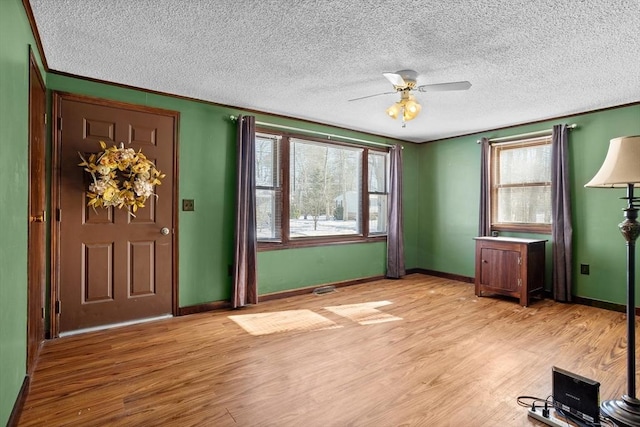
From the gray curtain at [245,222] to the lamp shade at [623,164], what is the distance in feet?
10.7

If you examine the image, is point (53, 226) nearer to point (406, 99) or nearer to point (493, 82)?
point (406, 99)

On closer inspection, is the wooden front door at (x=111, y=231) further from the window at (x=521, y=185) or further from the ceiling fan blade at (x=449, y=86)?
the window at (x=521, y=185)

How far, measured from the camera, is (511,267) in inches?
173

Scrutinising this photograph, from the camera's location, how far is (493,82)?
132 inches

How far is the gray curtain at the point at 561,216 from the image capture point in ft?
14.2

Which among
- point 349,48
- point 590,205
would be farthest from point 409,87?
point 590,205

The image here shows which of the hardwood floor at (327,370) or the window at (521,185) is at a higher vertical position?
the window at (521,185)

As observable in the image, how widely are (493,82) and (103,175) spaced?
3.73 metres

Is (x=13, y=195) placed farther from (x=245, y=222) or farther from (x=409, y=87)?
(x=409, y=87)

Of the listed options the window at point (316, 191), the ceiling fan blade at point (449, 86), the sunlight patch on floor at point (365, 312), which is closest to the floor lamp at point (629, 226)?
the ceiling fan blade at point (449, 86)

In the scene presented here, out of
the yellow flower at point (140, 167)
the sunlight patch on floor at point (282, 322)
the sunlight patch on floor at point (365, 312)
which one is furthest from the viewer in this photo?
the sunlight patch on floor at point (365, 312)

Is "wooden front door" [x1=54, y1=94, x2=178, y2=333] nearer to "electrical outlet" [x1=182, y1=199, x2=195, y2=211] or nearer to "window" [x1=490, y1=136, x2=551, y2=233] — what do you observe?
→ "electrical outlet" [x1=182, y1=199, x2=195, y2=211]

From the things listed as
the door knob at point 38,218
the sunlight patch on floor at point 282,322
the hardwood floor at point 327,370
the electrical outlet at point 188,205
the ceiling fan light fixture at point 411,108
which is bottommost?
the hardwood floor at point 327,370

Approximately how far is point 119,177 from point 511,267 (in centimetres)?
456
